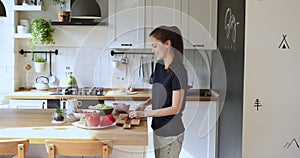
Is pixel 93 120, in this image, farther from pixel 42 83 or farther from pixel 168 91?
pixel 42 83

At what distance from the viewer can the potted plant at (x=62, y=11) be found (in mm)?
4355

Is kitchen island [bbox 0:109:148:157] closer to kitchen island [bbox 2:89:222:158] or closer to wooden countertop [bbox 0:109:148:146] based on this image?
wooden countertop [bbox 0:109:148:146]

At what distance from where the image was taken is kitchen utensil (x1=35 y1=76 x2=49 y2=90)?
14.6 feet

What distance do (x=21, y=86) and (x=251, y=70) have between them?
3019 mm

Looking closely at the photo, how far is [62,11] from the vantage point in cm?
444

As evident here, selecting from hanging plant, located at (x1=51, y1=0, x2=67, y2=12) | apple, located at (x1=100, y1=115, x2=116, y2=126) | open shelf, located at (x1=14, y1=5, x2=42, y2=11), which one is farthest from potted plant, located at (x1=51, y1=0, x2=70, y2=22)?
apple, located at (x1=100, y1=115, x2=116, y2=126)

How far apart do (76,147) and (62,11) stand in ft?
8.72

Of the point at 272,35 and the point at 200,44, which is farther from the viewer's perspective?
the point at 200,44

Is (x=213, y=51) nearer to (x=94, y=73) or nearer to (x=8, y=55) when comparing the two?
(x=94, y=73)

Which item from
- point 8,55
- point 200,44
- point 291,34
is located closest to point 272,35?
point 291,34

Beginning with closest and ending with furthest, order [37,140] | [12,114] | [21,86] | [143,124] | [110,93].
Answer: [37,140] < [143,124] < [12,114] < [110,93] < [21,86]

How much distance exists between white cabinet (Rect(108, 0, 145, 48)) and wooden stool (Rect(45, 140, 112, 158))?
225 centimetres

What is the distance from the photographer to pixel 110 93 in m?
4.26

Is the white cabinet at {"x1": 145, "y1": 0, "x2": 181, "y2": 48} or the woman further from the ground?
the white cabinet at {"x1": 145, "y1": 0, "x2": 181, "y2": 48}
